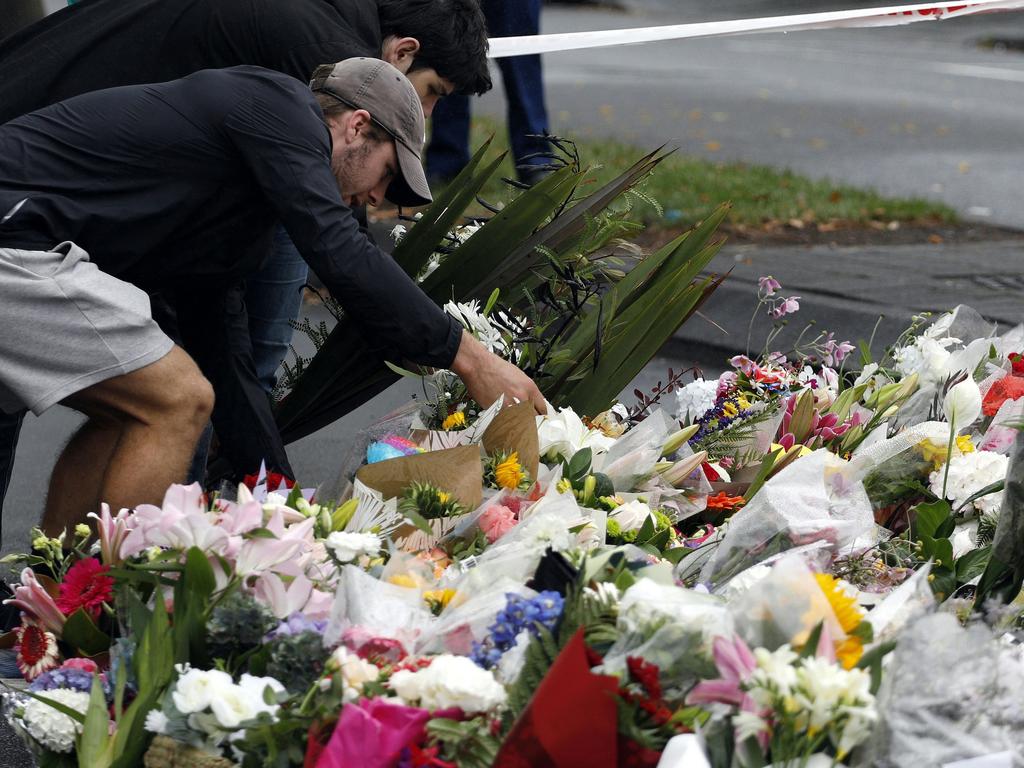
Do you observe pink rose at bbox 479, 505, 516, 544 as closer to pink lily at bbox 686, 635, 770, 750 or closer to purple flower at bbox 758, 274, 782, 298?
pink lily at bbox 686, 635, 770, 750

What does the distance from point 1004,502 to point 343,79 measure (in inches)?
55.8

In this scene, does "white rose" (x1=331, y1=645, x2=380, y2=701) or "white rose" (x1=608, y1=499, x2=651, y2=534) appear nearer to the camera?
"white rose" (x1=331, y1=645, x2=380, y2=701)

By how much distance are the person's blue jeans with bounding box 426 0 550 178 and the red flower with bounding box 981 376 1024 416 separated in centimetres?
315

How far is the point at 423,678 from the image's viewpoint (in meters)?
1.59

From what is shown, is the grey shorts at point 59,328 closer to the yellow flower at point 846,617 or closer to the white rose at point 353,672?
the white rose at point 353,672

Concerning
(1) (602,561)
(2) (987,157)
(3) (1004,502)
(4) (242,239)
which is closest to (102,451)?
(4) (242,239)

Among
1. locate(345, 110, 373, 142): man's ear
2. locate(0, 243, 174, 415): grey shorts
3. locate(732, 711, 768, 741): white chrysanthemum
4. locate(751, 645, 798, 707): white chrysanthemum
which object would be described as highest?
locate(345, 110, 373, 142): man's ear

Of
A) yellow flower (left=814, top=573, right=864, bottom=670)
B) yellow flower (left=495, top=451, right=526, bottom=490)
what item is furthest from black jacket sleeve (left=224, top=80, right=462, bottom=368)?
yellow flower (left=814, top=573, right=864, bottom=670)

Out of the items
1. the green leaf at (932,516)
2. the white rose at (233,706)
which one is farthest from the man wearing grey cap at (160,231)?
the white rose at (233,706)

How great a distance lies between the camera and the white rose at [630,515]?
7.26ft

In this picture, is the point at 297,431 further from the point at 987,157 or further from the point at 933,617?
the point at 987,157

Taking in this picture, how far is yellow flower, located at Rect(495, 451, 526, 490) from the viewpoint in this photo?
228 centimetres

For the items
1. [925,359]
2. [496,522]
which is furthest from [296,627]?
[925,359]

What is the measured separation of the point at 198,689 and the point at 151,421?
0.87 metres
